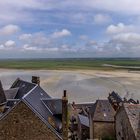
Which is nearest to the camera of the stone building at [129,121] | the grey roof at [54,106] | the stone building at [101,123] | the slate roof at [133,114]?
the stone building at [129,121]

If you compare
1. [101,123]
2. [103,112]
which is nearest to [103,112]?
[103,112]

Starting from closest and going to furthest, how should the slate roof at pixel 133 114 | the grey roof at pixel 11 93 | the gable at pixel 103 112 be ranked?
the slate roof at pixel 133 114 → the grey roof at pixel 11 93 → the gable at pixel 103 112

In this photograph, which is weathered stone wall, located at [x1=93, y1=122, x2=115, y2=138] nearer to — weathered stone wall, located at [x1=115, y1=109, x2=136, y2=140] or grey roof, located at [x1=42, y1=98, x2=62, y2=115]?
weathered stone wall, located at [x1=115, y1=109, x2=136, y2=140]

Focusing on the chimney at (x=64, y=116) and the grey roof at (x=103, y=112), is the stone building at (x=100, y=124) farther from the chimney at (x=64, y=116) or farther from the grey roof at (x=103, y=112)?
the chimney at (x=64, y=116)

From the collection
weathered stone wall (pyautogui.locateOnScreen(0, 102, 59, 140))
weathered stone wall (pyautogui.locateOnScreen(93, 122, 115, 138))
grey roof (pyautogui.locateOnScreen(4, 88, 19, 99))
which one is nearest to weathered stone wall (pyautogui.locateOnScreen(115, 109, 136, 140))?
weathered stone wall (pyautogui.locateOnScreen(93, 122, 115, 138))

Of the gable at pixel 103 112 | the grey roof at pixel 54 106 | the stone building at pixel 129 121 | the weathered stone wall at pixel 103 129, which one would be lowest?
the weathered stone wall at pixel 103 129

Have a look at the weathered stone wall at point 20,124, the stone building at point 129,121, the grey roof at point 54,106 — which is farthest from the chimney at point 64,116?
the stone building at point 129,121
